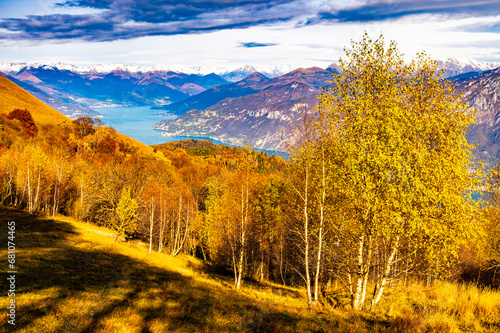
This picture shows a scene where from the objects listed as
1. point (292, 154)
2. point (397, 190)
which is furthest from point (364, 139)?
point (292, 154)

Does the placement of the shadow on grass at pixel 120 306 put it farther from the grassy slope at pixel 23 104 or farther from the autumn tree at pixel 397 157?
the grassy slope at pixel 23 104

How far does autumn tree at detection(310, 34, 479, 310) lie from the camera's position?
1359 centimetres

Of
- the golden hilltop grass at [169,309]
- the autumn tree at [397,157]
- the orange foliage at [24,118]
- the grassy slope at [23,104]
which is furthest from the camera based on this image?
the grassy slope at [23,104]

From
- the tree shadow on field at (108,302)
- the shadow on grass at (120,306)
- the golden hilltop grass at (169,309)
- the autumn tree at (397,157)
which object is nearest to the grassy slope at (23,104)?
the tree shadow on field at (108,302)

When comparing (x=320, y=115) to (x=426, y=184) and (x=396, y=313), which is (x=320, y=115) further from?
(x=396, y=313)

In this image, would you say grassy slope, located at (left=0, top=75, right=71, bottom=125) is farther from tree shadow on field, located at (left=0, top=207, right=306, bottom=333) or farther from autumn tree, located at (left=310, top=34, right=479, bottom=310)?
autumn tree, located at (left=310, top=34, right=479, bottom=310)

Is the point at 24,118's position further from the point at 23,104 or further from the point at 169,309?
the point at 169,309

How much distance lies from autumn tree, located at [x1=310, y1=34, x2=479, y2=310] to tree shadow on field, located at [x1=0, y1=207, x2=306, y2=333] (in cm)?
725

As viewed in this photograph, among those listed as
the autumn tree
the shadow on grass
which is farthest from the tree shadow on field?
the autumn tree

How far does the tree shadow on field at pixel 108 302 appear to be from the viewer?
10852mm

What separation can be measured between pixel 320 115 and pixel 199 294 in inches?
590

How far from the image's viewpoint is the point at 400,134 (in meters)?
14.0

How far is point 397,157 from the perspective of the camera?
13156mm

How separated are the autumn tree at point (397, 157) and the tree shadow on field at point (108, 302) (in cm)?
725
